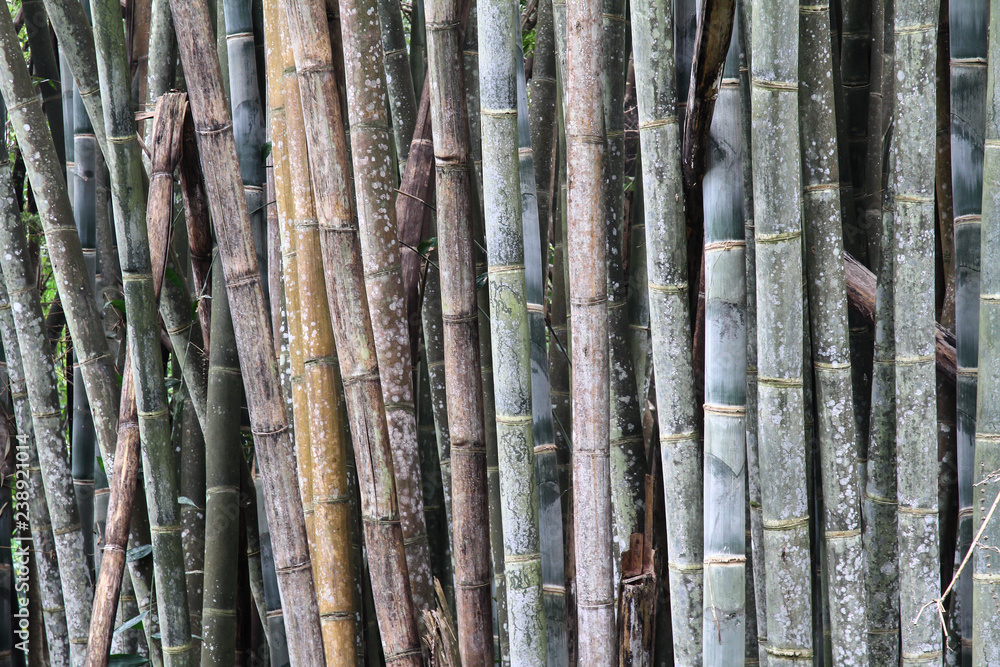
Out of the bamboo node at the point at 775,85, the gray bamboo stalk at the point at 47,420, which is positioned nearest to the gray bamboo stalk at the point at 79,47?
the gray bamboo stalk at the point at 47,420

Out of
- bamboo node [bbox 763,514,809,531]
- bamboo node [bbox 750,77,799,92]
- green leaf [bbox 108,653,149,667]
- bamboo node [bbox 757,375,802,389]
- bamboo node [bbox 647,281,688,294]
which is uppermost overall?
bamboo node [bbox 750,77,799,92]

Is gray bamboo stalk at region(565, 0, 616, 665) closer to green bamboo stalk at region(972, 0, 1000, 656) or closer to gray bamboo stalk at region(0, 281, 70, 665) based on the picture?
green bamboo stalk at region(972, 0, 1000, 656)

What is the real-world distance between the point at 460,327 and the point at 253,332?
13.9 inches

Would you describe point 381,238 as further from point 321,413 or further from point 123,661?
point 123,661

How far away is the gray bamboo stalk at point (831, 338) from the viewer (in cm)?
117

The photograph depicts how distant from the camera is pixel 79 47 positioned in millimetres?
1557

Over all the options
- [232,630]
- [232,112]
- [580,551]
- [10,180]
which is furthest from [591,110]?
[10,180]

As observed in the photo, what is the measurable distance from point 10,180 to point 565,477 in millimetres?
1484

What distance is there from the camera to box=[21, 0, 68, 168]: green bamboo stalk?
2258 mm

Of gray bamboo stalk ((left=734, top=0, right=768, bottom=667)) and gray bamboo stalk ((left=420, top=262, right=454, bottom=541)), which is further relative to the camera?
gray bamboo stalk ((left=420, top=262, right=454, bottom=541))

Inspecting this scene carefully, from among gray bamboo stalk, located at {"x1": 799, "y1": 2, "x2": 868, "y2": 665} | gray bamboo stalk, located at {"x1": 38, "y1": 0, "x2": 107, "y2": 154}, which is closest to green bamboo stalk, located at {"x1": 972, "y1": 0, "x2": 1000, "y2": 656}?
gray bamboo stalk, located at {"x1": 799, "y1": 2, "x2": 868, "y2": 665}

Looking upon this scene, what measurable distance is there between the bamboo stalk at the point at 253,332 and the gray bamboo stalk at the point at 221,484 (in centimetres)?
24

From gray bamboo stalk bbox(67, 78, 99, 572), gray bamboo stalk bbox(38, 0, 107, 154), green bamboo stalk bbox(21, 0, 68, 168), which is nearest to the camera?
gray bamboo stalk bbox(38, 0, 107, 154)

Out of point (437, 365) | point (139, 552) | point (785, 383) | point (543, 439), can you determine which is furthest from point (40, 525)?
point (785, 383)
